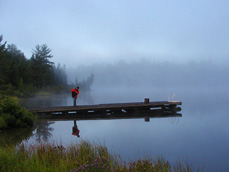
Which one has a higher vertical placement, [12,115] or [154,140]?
[12,115]

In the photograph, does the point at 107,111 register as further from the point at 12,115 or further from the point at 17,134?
the point at 17,134

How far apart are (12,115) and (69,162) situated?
1075 centimetres

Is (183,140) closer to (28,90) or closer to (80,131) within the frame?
(80,131)

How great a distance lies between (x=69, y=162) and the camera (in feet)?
22.6

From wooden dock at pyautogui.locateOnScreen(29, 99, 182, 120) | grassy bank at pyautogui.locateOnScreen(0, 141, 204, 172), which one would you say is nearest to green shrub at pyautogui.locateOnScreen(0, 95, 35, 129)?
wooden dock at pyautogui.locateOnScreen(29, 99, 182, 120)

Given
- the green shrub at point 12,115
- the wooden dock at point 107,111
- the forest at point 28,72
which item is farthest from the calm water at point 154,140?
the forest at point 28,72

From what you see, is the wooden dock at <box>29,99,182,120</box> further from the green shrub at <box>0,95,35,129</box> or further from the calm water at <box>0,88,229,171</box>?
the green shrub at <box>0,95,35,129</box>

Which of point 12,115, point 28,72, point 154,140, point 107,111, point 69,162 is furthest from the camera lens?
point 28,72

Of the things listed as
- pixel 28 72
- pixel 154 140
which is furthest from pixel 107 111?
pixel 28 72

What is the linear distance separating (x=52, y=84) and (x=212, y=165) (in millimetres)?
82826

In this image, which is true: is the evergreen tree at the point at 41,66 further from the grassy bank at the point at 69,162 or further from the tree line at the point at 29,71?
the grassy bank at the point at 69,162

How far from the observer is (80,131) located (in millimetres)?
16672

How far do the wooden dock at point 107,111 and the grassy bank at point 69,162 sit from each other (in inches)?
581

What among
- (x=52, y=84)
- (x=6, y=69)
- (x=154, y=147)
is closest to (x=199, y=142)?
(x=154, y=147)
